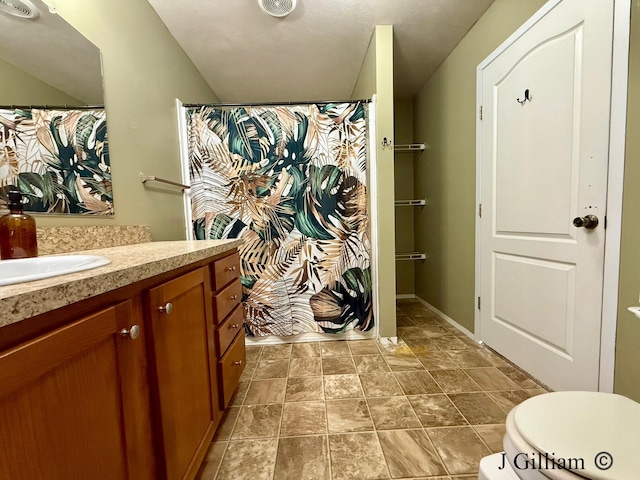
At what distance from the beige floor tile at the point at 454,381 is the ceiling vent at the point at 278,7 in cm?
248

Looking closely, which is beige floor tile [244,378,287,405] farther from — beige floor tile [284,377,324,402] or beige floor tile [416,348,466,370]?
beige floor tile [416,348,466,370]

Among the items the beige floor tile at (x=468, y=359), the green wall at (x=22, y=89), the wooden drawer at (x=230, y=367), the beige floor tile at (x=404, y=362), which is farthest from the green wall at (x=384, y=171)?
the green wall at (x=22, y=89)

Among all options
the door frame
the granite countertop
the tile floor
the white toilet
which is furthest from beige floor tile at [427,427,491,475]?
the granite countertop

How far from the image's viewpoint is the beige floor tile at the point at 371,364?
166 centimetres

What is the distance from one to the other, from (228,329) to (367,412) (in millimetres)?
804

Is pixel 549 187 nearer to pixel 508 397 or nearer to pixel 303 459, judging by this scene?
pixel 508 397

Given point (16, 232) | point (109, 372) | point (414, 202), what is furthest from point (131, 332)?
point (414, 202)

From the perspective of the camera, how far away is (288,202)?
1951 millimetres

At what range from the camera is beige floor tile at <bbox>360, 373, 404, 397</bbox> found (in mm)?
1434

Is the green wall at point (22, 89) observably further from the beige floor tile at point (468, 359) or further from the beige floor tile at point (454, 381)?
the beige floor tile at point (468, 359)

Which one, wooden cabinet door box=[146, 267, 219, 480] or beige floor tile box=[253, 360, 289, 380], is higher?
wooden cabinet door box=[146, 267, 219, 480]

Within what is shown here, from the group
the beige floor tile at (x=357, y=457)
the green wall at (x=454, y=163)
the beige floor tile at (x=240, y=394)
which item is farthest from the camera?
the green wall at (x=454, y=163)

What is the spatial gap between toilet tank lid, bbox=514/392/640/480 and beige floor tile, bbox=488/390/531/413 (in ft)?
2.41

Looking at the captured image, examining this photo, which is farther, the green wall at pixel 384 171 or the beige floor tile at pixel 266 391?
the green wall at pixel 384 171
